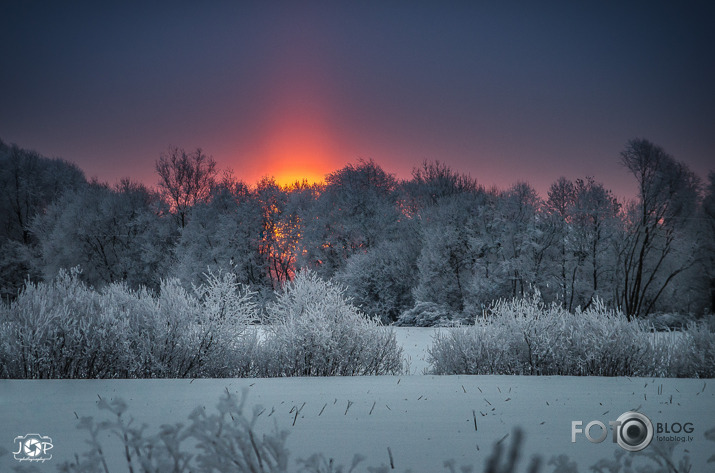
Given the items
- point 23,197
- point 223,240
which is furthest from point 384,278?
point 23,197

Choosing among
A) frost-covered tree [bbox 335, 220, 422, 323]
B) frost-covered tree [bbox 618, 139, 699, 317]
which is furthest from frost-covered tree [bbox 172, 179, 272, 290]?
frost-covered tree [bbox 618, 139, 699, 317]

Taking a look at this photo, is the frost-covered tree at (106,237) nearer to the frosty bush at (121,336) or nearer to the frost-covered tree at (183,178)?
the frost-covered tree at (183,178)

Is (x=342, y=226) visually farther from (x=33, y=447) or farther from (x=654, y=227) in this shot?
(x=33, y=447)

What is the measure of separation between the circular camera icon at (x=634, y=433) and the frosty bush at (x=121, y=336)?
561 centimetres

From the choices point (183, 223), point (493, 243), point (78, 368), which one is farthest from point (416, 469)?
point (183, 223)

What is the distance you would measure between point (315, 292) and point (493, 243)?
42.1 feet

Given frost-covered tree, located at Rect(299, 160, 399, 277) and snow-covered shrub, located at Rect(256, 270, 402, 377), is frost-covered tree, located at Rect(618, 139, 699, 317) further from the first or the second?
snow-covered shrub, located at Rect(256, 270, 402, 377)

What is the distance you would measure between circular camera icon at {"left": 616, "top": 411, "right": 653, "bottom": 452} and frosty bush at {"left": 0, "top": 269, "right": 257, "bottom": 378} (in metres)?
5.61

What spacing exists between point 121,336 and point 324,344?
286 centimetres

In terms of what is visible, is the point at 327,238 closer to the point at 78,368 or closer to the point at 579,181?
the point at 579,181

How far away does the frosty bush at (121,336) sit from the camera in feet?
19.4

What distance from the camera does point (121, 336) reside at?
6176 mm

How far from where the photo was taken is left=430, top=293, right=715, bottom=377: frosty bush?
646cm

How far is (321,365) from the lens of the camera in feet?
21.1
